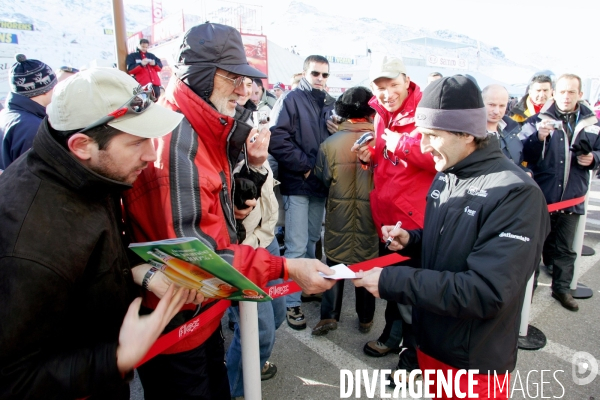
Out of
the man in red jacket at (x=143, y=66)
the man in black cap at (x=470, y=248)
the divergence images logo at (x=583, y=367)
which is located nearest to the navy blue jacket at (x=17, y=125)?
the man in black cap at (x=470, y=248)

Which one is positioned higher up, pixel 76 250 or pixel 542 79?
pixel 542 79

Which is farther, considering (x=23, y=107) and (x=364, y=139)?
(x=23, y=107)

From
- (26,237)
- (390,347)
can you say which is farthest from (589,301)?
(26,237)

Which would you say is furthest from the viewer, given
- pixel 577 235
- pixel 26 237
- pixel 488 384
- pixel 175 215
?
pixel 577 235

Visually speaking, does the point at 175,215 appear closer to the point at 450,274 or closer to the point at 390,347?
the point at 450,274

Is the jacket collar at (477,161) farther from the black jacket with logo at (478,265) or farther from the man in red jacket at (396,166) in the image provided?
the man in red jacket at (396,166)

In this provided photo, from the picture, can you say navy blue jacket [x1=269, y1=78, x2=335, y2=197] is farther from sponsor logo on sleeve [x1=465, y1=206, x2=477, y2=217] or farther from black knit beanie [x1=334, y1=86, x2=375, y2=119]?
sponsor logo on sleeve [x1=465, y1=206, x2=477, y2=217]

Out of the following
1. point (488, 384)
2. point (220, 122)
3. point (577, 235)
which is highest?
point (220, 122)

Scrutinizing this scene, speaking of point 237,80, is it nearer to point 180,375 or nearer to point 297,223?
point 180,375

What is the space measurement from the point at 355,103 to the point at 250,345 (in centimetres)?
225

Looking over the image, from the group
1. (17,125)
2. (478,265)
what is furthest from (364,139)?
(17,125)

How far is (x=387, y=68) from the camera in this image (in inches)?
117

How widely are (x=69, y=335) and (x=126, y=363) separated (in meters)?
0.24

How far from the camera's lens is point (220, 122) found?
182cm
